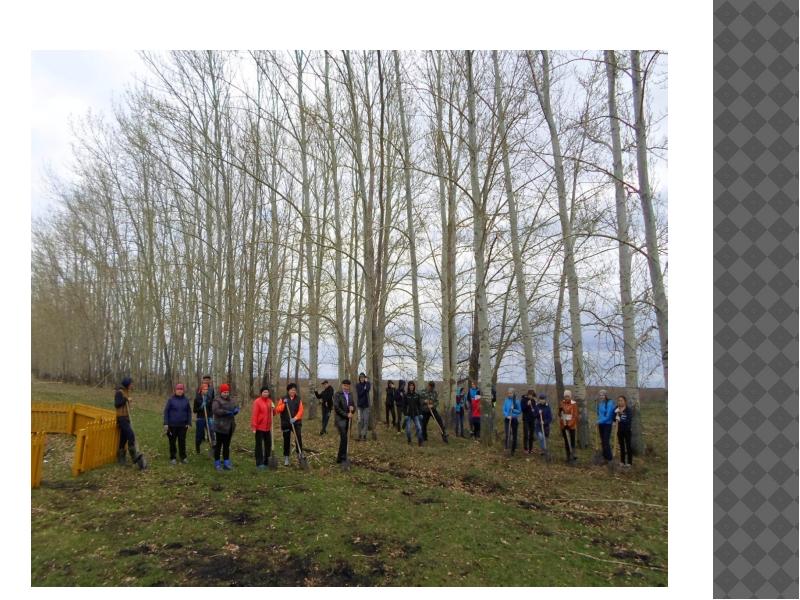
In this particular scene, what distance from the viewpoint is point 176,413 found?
669cm

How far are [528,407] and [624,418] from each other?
1749 mm

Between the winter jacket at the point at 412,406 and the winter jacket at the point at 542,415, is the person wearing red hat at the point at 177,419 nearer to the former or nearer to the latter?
the winter jacket at the point at 412,406

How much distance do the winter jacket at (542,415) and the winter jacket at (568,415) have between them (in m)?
0.25

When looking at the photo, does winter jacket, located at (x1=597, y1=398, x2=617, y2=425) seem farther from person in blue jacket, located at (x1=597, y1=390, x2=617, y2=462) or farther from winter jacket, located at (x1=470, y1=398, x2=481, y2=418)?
winter jacket, located at (x1=470, y1=398, x2=481, y2=418)

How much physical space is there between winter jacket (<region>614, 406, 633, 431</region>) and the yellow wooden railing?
Answer: 25.3 feet

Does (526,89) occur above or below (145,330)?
above

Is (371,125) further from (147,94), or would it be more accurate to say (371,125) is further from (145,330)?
(145,330)

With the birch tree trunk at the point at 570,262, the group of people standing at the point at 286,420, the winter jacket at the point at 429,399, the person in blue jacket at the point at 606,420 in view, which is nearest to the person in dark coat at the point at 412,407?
the winter jacket at the point at 429,399

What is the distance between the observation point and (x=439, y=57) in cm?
807

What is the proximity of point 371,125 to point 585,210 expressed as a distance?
4.33 meters

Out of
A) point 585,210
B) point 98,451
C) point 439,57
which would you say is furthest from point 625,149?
point 98,451

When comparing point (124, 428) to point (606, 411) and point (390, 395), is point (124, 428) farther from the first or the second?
point (606, 411)

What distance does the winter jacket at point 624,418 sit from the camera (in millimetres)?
6562

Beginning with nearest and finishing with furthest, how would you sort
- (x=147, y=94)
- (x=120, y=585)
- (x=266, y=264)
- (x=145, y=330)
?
(x=120, y=585)
(x=147, y=94)
(x=266, y=264)
(x=145, y=330)
